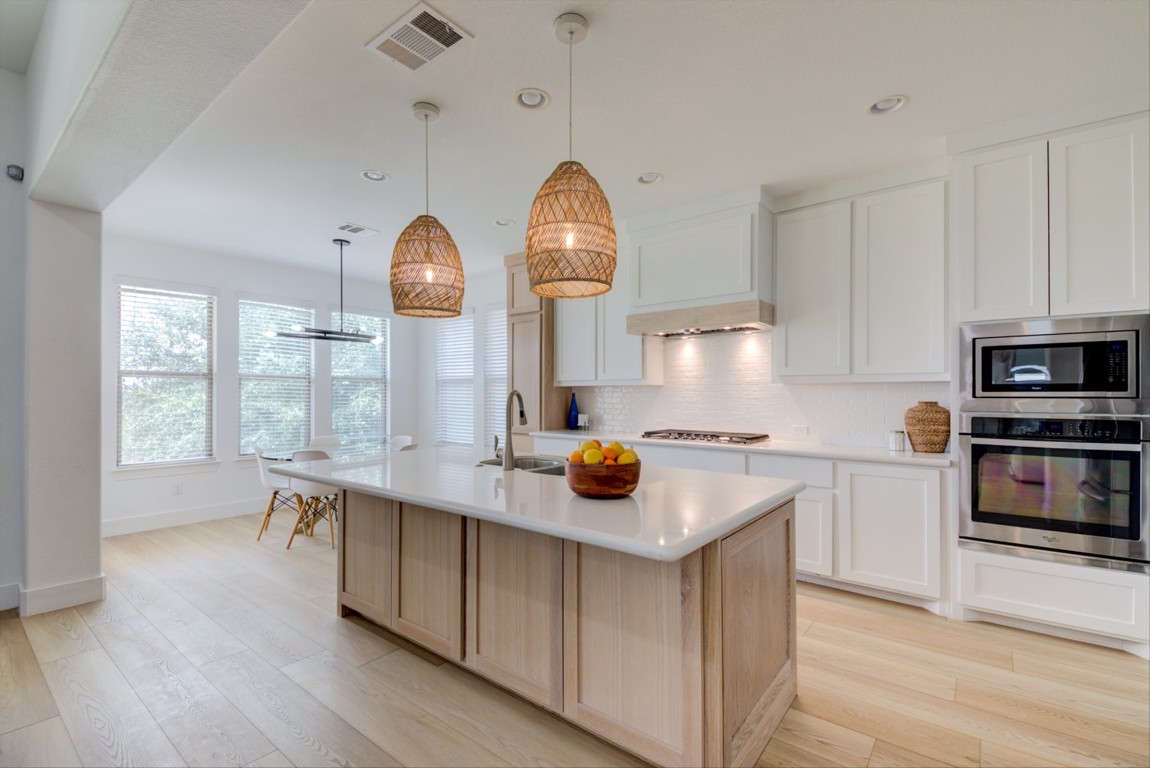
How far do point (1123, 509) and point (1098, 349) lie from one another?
30.8 inches

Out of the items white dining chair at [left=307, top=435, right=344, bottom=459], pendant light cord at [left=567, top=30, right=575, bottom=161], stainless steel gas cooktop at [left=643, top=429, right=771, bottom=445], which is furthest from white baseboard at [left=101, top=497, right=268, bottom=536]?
pendant light cord at [left=567, top=30, right=575, bottom=161]

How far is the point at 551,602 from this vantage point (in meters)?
1.96

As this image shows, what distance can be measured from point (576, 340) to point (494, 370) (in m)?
1.79

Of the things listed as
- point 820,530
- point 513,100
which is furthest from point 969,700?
point 513,100

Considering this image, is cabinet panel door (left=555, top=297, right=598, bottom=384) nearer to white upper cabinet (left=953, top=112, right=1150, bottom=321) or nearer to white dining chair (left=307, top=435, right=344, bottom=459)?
white dining chair (left=307, top=435, right=344, bottom=459)

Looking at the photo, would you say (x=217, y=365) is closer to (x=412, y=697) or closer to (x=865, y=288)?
(x=412, y=697)

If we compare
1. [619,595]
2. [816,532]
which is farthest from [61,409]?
[816,532]

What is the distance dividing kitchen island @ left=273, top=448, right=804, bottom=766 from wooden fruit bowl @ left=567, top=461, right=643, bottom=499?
0.15 feet

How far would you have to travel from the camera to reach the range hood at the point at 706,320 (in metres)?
3.72

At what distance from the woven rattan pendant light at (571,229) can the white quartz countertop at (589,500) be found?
830 millimetres

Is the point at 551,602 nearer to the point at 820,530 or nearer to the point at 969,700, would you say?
the point at 969,700

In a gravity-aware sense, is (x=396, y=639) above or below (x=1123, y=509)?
below

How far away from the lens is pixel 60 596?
3125 mm

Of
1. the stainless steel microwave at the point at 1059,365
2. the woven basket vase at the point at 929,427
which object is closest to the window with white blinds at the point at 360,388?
the woven basket vase at the point at 929,427
